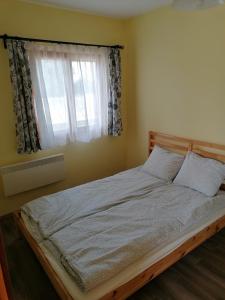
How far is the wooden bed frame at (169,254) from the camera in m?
1.54

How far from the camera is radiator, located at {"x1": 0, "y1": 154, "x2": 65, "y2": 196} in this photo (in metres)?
2.73

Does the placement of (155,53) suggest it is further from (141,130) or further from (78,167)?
(78,167)

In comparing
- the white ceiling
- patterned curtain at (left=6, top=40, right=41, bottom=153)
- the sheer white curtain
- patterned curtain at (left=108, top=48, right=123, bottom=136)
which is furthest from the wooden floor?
the white ceiling

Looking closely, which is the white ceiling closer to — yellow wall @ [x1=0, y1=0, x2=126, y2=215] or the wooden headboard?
yellow wall @ [x1=0, y1=0, x2=126, y2=215]

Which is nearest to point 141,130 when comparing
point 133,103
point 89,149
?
point 133,103

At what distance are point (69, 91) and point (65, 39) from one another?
0.65 meters

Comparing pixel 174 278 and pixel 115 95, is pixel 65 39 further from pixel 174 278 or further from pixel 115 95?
pixel 174 278

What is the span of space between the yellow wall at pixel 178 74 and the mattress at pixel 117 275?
1.27 metres

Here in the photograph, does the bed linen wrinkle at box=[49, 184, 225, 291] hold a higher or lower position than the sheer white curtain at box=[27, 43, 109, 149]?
lower

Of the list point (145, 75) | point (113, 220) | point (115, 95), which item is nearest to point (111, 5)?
point (145, 75)

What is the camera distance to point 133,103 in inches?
142

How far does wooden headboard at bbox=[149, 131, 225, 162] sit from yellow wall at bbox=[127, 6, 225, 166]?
7cm

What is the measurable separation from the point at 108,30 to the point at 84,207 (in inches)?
99.9

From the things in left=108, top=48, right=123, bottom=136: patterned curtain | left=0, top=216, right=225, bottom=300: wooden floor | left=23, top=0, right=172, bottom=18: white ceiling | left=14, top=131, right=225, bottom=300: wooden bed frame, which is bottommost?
left=0, top=216, right=225, bottom=300: wooden floor
